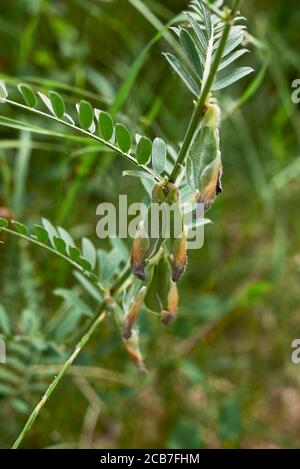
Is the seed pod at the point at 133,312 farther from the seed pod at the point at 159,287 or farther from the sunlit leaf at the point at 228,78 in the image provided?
the sunlit leaf at the point at 228,78

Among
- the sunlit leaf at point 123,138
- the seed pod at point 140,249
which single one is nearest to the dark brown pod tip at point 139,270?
the seed pod at point 140,249

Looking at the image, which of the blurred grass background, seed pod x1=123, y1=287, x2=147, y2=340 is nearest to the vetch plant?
seed pod x1=123, y1=287, x2=147, y2=340

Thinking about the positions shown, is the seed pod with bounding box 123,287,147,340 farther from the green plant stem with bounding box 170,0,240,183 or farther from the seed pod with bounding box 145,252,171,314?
the green plant stem with bounding box 170,0,240,183

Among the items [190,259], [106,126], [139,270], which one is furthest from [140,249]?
[190,259]
